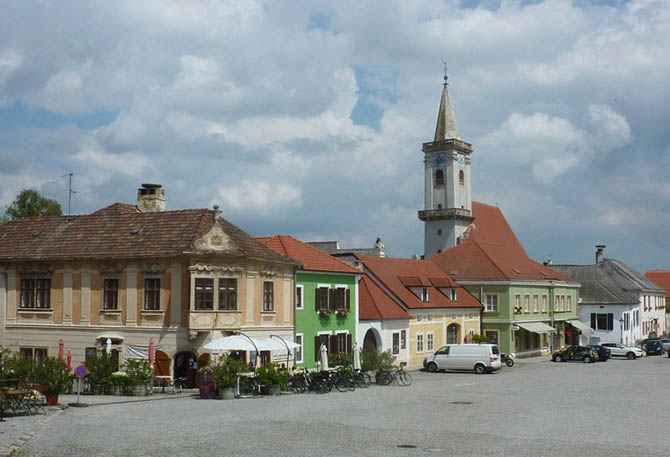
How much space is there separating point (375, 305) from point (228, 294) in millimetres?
Result: 14642

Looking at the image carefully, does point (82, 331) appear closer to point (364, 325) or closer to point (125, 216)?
point (125, 216)

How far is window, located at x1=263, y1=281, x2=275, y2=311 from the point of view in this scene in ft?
124

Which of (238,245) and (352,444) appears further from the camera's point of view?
(238,245)

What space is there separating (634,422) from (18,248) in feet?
100

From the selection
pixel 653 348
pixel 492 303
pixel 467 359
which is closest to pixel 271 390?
pixel 467 359

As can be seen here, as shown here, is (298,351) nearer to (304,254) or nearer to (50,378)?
(304,254)

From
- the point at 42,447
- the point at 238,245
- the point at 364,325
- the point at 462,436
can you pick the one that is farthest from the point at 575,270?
the point at 42,447

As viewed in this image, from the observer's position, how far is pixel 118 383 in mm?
30266

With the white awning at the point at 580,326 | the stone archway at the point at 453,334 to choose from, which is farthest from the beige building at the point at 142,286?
the white awning at the point at 580,326

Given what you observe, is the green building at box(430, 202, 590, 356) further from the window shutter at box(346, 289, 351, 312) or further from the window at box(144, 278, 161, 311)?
the window at box(144, 278, 161, 311)

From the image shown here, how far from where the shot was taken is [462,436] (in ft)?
64.4

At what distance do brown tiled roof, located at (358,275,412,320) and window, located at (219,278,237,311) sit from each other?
12836 mm

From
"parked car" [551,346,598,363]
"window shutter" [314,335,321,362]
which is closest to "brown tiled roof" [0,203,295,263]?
"window shutter" [314,335,321,362]

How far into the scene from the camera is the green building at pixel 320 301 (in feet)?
135
